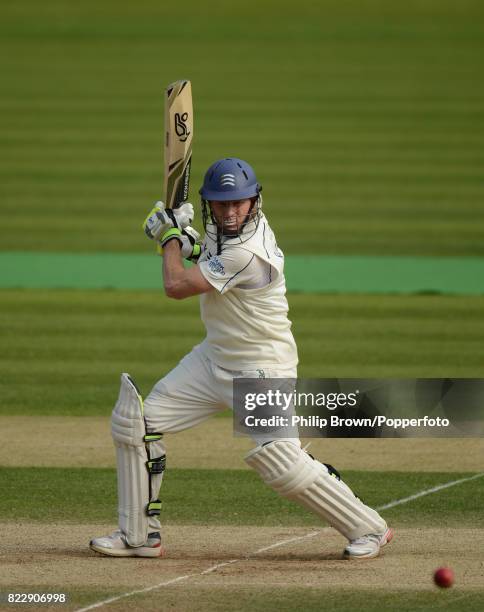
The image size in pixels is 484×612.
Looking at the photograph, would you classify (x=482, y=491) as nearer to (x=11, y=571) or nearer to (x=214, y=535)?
(x=214, y=535)

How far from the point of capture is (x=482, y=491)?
7.78m

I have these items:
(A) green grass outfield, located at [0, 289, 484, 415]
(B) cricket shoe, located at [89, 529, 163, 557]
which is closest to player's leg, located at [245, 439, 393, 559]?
(B) cricket shoe, located at [89, 529, 163, 557]

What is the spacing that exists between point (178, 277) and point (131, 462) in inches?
35.8

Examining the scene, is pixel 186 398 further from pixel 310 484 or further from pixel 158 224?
pixel 158 224

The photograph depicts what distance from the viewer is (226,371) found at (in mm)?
6367

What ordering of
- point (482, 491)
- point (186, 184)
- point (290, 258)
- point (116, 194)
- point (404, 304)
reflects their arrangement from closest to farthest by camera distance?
point (186, 184)
point (482, 491)
point (404, 304)
point (290, 258)
point (116, 194)

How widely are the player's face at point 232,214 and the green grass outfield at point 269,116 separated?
1099 cm

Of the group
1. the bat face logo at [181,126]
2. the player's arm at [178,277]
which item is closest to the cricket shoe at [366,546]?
the player's arm at [178,277]

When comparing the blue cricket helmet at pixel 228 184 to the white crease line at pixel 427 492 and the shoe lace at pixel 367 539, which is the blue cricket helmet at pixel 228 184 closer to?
the shoe lace at pixel 367 539

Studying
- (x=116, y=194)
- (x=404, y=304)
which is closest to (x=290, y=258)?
(x=404, y=304)

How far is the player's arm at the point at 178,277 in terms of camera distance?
6188 mm

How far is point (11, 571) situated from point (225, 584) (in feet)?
3.24

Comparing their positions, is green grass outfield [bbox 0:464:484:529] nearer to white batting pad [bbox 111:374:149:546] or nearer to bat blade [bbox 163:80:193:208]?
white batting pad [bbox 111:374:149:546]

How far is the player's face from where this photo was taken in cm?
630
